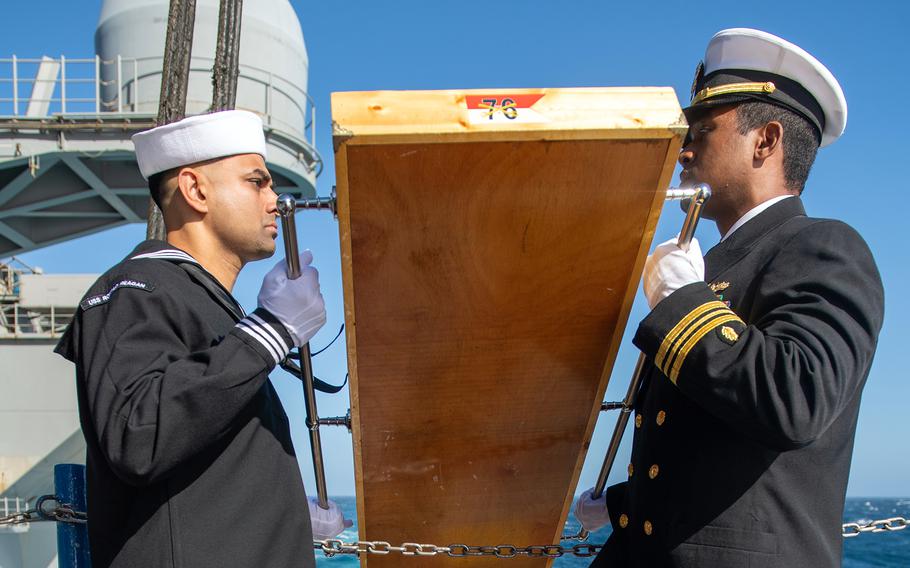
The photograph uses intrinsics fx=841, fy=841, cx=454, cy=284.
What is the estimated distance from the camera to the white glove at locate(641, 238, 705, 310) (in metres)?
2.05

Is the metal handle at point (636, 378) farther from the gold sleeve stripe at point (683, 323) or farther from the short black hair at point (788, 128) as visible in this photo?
the short black hair at point (788, 128)

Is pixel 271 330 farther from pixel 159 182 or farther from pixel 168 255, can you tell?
pixel 159 182

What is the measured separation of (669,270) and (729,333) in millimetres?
263

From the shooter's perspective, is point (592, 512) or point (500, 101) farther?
point (592, 512)

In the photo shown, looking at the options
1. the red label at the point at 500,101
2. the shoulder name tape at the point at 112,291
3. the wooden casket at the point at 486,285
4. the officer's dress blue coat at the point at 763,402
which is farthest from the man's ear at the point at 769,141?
the shoulder name tape at the point at 112,291

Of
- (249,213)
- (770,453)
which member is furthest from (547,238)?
(249,213)

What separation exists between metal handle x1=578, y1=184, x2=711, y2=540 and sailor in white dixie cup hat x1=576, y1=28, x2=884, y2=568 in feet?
0.17

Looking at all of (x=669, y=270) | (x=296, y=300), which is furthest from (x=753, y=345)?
(x=296, y=300)

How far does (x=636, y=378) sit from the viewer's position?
250 cm

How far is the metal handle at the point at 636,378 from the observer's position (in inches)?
80.0

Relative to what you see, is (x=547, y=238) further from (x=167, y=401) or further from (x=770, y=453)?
(x=167, y=401)

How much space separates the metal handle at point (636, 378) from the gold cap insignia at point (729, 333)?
300 mm

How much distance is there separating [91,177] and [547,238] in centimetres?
1299

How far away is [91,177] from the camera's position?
1341 cm
